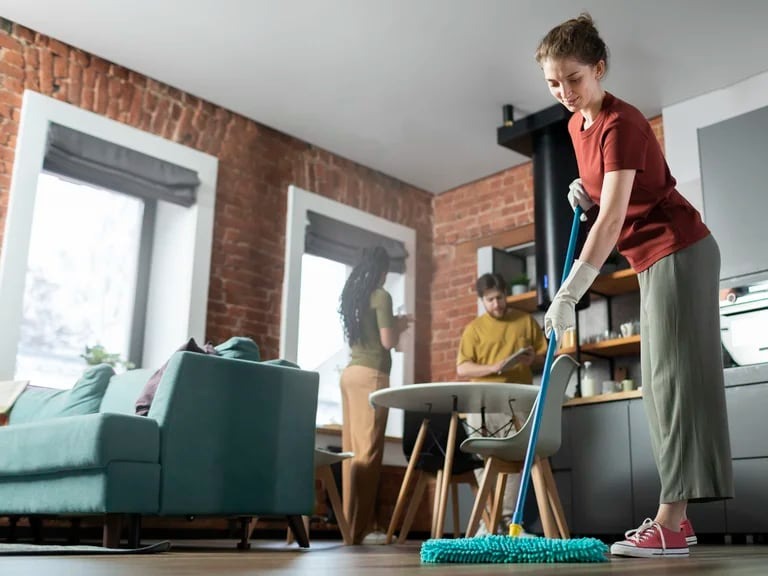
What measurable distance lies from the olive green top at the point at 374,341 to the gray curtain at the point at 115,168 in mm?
1638

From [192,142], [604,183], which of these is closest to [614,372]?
[192,142]

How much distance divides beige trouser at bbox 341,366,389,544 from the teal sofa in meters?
0.83

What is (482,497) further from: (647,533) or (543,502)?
(647,533)

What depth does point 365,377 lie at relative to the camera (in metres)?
4.14

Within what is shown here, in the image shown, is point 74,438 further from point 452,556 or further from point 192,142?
point 192,142

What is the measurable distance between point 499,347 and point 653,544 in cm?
252

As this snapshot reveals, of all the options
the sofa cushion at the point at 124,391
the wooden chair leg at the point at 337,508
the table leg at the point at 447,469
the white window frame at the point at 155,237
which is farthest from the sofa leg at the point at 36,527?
the table leg at the point at 447,469

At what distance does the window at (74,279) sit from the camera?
4.73 metres

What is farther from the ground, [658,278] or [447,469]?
[658,278]

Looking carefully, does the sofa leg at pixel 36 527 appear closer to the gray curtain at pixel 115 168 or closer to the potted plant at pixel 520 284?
the gray curtain at pixel 115 168

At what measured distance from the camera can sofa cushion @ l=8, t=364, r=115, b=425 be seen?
3732mm

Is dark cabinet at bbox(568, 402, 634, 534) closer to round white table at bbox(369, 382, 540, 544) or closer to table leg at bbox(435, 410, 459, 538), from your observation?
round white table at bbox(369, 382, 540, 544)

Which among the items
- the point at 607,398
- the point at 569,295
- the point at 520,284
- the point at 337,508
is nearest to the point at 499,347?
the point at 607,398

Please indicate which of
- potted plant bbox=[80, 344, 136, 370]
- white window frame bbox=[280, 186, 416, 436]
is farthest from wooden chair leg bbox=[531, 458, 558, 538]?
potted plant bbox=[80, 344, 136, 370]
